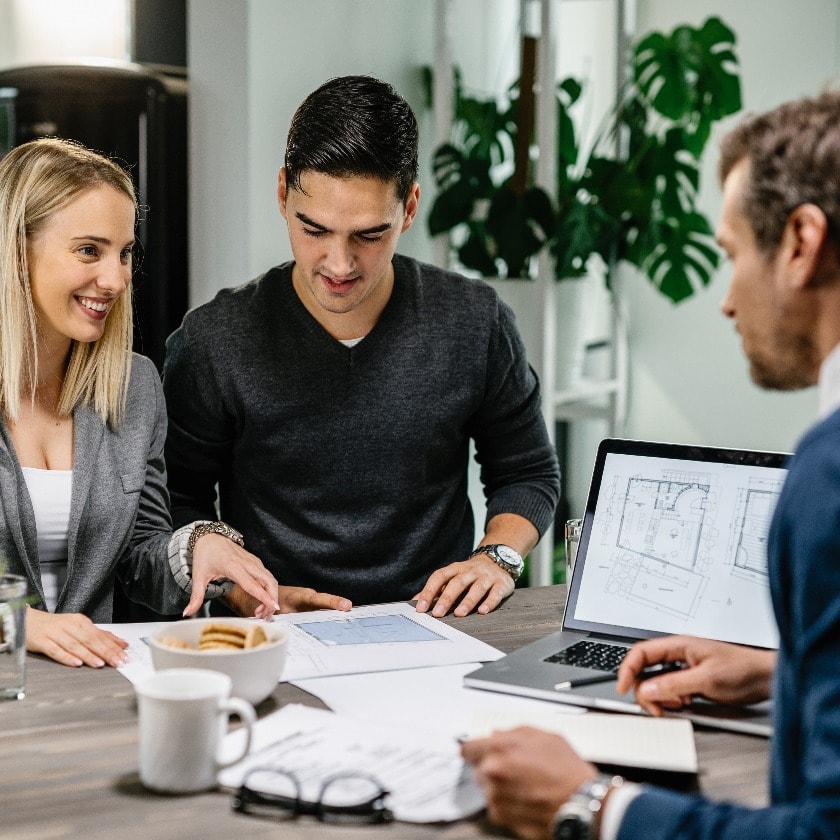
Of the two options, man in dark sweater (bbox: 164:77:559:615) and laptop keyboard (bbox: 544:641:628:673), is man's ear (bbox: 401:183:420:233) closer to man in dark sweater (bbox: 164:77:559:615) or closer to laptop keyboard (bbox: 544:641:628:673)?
man in dark sweater (bbox: 164:77:559:615)

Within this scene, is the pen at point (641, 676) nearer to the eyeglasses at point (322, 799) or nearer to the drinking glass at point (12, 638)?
the eyeglasses at point (322, 799)

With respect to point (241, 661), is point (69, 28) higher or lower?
higher

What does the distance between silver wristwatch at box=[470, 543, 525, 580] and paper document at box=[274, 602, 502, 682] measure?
20 centimetres

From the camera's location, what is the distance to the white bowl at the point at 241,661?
1.19m

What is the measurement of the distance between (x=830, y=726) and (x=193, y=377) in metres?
1.45

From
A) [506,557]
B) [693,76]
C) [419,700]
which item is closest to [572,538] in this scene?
[506,557]

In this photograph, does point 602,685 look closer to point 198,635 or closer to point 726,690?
point 726,690

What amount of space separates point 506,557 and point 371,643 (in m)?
0.40

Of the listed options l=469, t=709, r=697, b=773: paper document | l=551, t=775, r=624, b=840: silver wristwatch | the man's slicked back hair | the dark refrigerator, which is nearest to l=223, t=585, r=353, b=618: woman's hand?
l=469, t=709, r=697, b=773: paper document

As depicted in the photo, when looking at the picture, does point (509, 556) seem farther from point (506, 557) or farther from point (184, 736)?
point (184, 736)

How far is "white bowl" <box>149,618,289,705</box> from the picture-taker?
3.91ft

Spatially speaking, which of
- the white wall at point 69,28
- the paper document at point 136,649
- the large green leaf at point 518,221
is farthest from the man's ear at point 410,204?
the white wall at point 69,28

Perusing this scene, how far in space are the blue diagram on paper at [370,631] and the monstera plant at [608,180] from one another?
6.76ft

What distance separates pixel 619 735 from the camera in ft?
3.72
